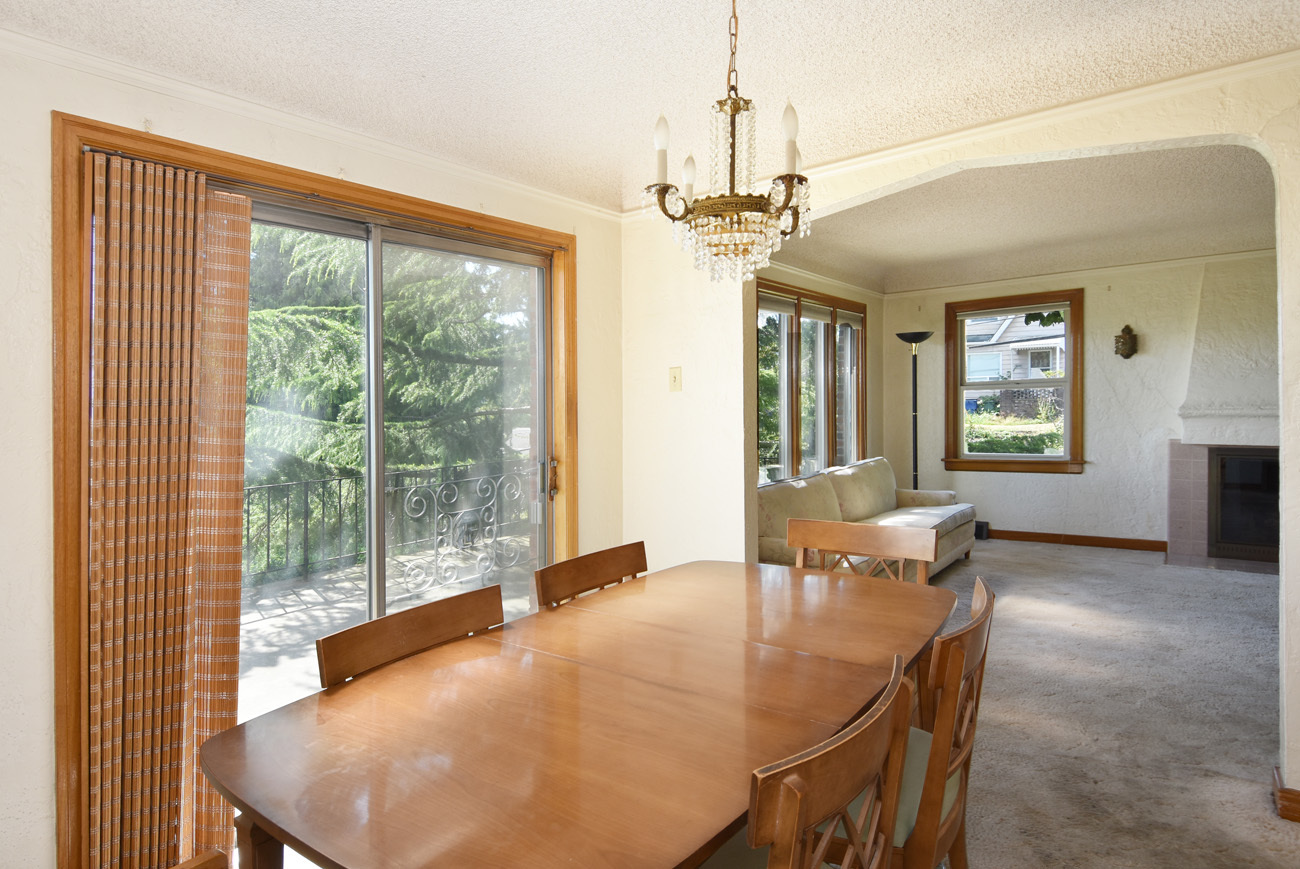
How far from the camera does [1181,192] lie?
13.8 ft

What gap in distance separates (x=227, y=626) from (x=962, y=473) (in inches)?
255

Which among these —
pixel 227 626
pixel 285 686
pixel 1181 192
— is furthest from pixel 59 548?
pixel 1181 192

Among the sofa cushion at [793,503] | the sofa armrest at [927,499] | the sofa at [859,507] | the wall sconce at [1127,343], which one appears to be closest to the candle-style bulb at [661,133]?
the sofa at [859,507]

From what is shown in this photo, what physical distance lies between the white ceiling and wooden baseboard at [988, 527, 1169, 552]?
501 centimetres

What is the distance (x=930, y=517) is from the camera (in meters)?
5.25

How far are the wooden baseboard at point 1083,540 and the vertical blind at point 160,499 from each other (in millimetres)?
6520

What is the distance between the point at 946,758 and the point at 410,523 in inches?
90.6

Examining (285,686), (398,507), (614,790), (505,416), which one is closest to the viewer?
(614,790)

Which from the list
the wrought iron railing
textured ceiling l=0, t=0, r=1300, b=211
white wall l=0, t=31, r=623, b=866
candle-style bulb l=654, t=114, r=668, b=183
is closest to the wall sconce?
textured ceiling l=0, t=0, r=1300, b=211

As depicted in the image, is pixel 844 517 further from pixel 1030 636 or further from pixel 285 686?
pixel 285 686

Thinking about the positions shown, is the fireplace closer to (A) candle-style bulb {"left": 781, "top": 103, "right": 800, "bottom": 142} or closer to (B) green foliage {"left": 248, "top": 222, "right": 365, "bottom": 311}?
(A) candle-style bulb {"left": 781, "top": 103, "right": 800, "bottom": 142}

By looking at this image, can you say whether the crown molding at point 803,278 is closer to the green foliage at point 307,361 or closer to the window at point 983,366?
the window at point 983,366

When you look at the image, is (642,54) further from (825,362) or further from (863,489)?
(825,362)

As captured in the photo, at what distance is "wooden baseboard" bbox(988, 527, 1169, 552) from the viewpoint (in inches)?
239
